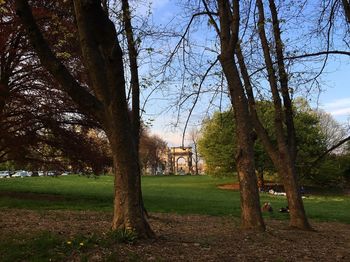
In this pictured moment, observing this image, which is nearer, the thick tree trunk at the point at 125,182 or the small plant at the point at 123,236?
the small plant at the point at 123,236

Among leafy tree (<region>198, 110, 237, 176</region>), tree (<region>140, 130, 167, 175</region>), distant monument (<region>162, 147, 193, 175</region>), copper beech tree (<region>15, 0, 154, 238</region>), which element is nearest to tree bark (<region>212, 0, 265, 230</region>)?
copper beech tree (<region>15, 0, 154, 238</region>)

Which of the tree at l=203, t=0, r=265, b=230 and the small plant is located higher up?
the tree at l=203, t=0, r=265, b=230

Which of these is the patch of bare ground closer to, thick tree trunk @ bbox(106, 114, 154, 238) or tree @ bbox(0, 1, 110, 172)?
thick tree trunk @ bbox(106, 114, 154, 238)

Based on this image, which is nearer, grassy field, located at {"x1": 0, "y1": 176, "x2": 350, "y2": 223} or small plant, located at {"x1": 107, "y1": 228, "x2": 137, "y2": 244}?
small plant, located at {"x1": 107, "y1": 228, "x2": 137, "y2": 244}

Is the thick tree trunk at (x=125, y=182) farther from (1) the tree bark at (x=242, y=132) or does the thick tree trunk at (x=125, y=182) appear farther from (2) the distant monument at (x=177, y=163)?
(2) the distant monument at (x=177, y=163)

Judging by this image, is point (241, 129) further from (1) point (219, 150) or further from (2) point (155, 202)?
(1) point (219, 150)

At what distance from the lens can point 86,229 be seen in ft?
30.1

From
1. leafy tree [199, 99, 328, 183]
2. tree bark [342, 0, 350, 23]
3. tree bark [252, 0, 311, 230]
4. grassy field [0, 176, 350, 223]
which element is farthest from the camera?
leafy tree [199, 99, 328, 183]

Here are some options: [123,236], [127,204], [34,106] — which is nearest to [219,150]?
[34,106]

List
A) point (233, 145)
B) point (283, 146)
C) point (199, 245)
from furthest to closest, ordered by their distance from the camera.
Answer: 1. point (233, 145)
2. point (283, 146)
3. point (199, 245)

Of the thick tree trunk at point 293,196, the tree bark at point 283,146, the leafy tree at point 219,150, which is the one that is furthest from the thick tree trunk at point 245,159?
the leafy tree at point 219,150

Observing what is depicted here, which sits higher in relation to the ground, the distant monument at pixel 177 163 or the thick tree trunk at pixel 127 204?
the distant monument at pixel 177 163

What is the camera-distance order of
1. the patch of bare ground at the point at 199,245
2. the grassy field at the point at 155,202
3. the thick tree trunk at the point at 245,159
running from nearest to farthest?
the patch of bare ground at the point at 199,245 < the thick tree trunk at the point at 245,159 < the grassy field at the point at 155,202

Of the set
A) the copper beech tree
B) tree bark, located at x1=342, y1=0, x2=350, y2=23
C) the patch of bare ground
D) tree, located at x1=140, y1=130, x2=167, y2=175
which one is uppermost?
tree, located at x1=140, y1=130, x2=167, y2=175
